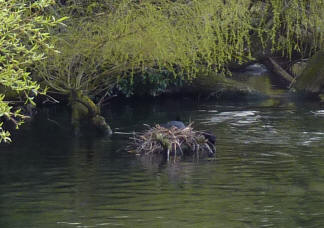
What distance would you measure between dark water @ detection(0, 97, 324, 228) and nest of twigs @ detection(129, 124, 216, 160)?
1.44 ft

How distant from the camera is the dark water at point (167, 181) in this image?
1566 centimetres

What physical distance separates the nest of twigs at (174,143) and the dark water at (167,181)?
1.44 ft

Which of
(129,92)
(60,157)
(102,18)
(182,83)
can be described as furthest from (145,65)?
(182,83)

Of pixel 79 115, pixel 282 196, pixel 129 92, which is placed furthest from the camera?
pixel 129 92

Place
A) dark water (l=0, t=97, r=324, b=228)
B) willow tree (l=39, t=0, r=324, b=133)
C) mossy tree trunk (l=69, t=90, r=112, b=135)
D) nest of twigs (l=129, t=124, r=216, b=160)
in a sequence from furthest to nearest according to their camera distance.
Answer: mossy tree trunk (l=69, t=90, r=112, b=135) < willow tree (l=39, t=0, r=324, b=133) < nest of twigs (l=129, t=124, r=216, b=160) < dark water (l=0, t=97, r=324, b=228)

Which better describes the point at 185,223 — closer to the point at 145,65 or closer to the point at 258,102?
the point at 145,65

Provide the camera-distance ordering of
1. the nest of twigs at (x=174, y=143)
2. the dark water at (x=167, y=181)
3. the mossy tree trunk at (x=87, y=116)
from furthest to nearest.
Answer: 1. the mossy tree trunk at (x=87, y=116)
2. the nest of twigs at (x=174, y=143)
3. the dark water at (x=167, y=181)

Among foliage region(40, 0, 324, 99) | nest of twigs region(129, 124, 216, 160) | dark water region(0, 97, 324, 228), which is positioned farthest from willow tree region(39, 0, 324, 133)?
dark water region(0, 97, 324, 228)

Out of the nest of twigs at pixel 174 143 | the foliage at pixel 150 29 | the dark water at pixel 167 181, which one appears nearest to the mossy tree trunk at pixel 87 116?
the dark water at pixel 167 181

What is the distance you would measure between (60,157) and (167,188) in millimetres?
5900

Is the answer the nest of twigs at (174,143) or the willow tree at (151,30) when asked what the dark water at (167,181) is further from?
the willow tree at (151,30)

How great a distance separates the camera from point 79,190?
18.6 m

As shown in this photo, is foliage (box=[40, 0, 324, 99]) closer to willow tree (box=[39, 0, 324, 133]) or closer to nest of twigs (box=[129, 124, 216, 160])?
willow tree (box=[39, 0, 324, 133])

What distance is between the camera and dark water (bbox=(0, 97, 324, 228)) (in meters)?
15.7
